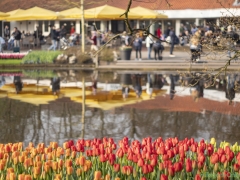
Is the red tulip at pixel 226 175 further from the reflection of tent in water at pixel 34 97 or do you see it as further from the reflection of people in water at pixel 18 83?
the reflection of people in water at pixel 18 83

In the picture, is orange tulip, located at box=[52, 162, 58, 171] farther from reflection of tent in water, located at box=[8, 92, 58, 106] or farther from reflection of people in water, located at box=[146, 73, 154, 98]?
reflection of people in water, located at box=[146, 73, 154, 98]

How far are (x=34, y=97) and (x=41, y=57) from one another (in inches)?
513

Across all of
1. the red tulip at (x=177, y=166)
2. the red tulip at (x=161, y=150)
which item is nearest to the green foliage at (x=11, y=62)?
the red tulip at (x=161, y=150)

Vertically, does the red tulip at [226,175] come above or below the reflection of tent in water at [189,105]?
above

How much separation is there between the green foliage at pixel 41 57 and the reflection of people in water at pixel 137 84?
642 cm

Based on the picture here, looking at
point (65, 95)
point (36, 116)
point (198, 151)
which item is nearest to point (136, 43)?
point (65, 95)

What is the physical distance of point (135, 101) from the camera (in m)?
21.8

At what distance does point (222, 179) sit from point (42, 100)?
1517 centimetres

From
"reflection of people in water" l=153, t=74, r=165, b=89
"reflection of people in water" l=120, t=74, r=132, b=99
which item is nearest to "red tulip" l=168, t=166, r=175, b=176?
"reflection of people in water" l=120, t=74, r=132, b=99

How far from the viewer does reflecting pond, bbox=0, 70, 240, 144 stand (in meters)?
15.6

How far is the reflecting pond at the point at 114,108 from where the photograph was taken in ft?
51.3

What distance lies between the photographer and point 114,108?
20266 mm

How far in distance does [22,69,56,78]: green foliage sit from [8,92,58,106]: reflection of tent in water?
6839 millimetres

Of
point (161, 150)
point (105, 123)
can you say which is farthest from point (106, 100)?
point (161, 150)
